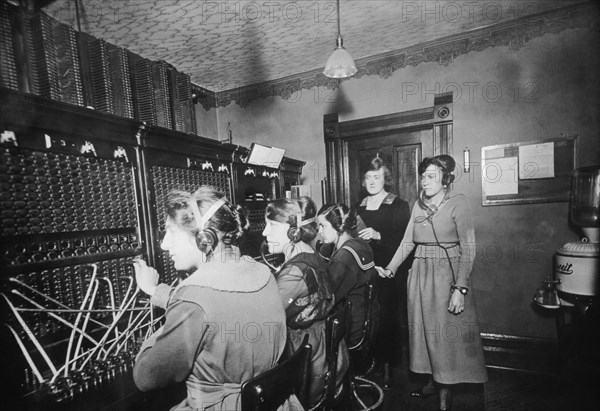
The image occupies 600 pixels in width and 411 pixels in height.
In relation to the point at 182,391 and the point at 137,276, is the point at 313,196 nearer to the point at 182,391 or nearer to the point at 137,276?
the point at 137,276

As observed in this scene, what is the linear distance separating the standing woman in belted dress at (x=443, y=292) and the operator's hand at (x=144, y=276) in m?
1.91

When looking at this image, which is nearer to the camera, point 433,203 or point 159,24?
point 433,203

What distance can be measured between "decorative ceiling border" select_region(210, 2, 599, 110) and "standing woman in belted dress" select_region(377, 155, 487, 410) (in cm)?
162

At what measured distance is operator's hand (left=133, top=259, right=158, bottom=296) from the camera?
196 cm

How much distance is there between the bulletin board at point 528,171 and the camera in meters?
3.12

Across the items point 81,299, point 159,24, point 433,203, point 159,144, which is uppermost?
point 159,24

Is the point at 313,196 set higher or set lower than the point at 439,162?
lower

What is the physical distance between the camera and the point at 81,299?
184 centimetres

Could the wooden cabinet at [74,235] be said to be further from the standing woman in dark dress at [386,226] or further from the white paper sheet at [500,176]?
the white paper sheet at [500,176]

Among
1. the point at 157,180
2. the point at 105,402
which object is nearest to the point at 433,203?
the point at 157,180

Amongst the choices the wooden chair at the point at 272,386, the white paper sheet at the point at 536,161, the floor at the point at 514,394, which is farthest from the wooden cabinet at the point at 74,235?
the white paper sheet at the point at 536,161

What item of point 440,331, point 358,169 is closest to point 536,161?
point 358,169

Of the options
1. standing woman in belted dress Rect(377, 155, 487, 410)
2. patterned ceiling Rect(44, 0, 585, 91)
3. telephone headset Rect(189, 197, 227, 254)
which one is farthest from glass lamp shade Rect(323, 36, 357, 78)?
telephone headset Rect(189, 197, 227, 254)

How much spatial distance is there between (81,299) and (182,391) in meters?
0.83
